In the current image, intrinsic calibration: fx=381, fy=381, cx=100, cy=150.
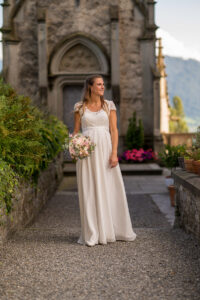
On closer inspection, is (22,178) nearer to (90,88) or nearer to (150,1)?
(90,88)

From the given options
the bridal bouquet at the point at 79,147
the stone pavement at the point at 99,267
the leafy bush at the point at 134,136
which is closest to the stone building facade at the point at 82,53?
the leafy bush at the point at 134,136

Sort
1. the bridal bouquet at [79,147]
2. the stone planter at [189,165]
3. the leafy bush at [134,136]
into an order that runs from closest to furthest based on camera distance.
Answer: the bridal bouquet at [79,147]
the stone planter at [189,165]
the leafy bush at [134,136]

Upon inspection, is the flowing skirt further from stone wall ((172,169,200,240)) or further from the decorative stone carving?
the decorative stone carving

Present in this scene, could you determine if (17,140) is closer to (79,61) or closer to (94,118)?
(94,118)

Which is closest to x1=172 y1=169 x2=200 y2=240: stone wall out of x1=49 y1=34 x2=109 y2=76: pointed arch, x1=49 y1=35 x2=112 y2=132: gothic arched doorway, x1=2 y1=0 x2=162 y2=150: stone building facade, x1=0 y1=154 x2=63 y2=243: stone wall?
x1=0 y1=154 x2=63 y2=243: stone wall

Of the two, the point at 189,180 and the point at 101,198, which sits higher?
the point at 189,180

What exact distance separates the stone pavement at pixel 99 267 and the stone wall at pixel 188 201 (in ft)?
0.53

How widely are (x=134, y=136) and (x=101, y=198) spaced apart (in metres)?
10.2

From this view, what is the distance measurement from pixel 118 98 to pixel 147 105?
1226 mm

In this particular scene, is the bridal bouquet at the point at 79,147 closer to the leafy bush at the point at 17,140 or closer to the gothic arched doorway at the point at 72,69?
the leafy bush at the point at 17,140

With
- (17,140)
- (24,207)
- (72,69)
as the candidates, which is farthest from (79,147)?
(72,69)

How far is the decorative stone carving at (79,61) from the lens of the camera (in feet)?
49.9

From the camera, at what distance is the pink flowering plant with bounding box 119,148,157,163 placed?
14.3 meters

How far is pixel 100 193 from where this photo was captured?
4445 millimetres
